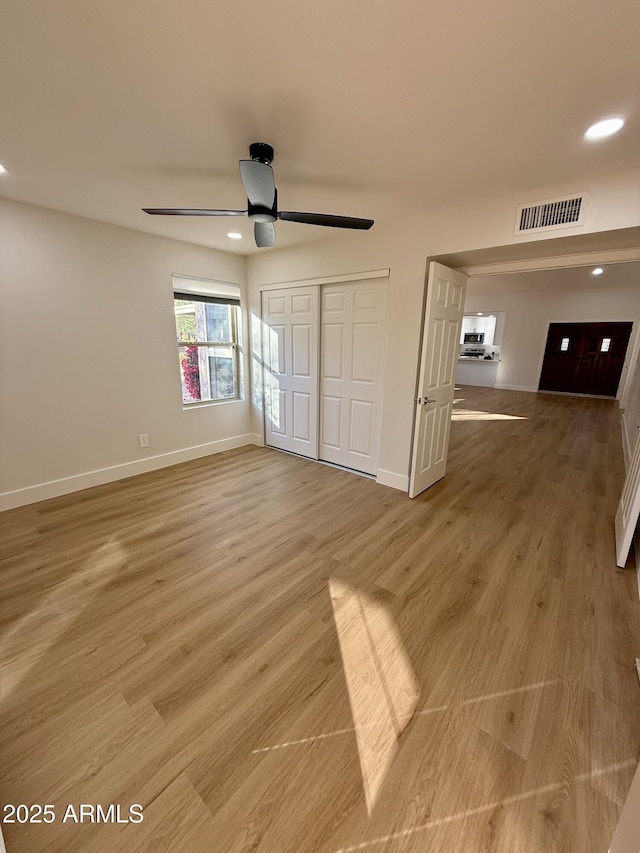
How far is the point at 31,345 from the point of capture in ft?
9.55

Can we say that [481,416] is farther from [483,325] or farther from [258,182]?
[258,182]

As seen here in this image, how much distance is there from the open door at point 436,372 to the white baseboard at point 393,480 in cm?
16

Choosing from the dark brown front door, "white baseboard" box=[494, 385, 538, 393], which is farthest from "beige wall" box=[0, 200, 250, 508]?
the dark brown front door

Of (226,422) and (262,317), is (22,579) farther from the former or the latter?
(262,317)

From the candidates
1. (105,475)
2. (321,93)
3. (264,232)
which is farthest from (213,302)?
(321,93)

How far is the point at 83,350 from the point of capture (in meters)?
3.22

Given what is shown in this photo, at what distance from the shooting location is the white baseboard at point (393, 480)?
343 centimetres

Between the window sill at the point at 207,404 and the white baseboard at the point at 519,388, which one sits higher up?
the window sill at the point at 207,404

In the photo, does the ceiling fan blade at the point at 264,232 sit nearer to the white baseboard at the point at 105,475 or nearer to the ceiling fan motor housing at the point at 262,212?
the ceiling fan motor housing at the point at 262,212

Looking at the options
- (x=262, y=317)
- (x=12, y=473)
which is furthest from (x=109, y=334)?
(x=262, y=317)

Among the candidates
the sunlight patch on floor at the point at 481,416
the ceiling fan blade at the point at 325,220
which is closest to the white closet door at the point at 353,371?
the ceiling fan blade at the point at 325,220

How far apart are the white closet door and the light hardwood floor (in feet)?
3.25

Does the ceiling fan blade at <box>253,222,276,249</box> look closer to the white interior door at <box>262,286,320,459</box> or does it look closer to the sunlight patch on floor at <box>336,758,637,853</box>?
the white interior door at <box>262,286,320,459</box>

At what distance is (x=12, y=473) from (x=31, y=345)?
1136 millimetres
